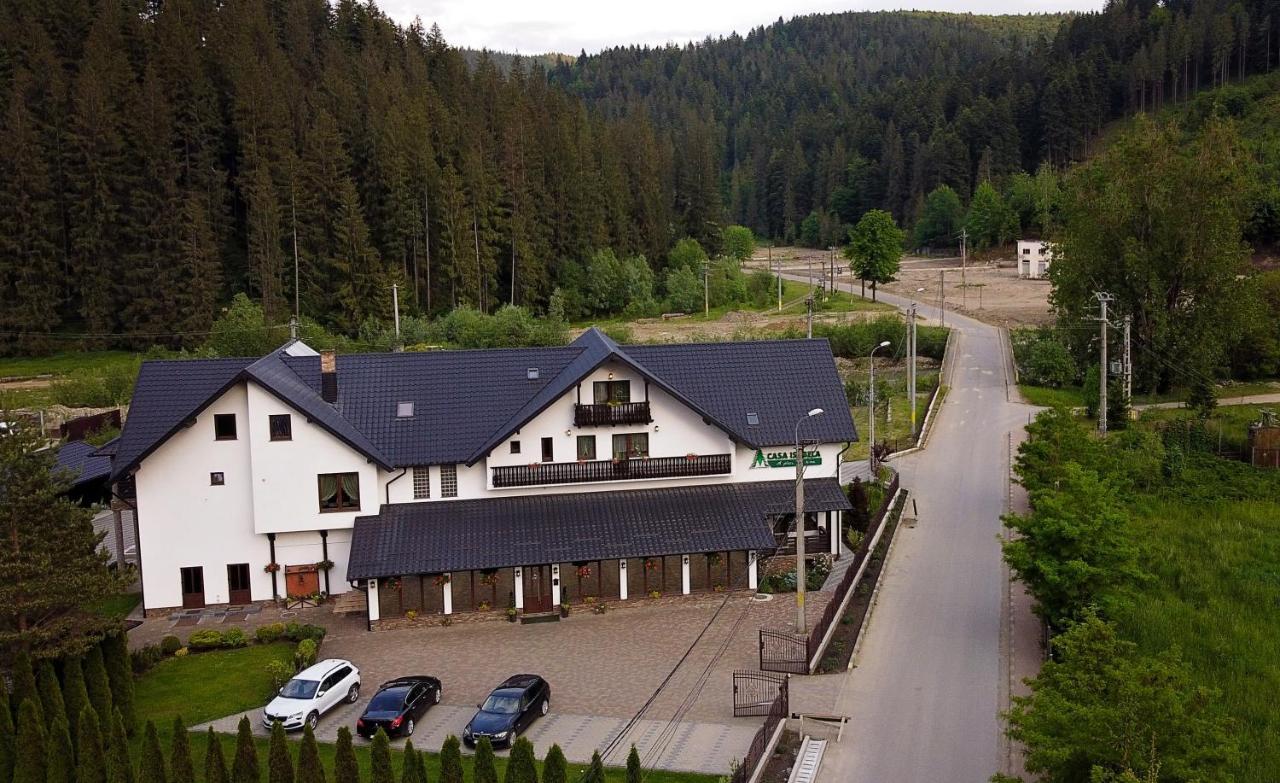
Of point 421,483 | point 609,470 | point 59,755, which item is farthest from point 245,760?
point 609,470

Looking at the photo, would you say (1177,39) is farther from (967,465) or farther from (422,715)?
(422,715)

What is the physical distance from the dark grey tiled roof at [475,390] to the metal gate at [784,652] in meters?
7.87

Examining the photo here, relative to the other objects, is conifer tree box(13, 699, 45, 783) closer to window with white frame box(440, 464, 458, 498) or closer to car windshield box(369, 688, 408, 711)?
car windshield box(369, 688, 408, 711)

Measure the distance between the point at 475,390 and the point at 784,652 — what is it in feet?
44.2

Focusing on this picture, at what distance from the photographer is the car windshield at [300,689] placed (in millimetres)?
24438

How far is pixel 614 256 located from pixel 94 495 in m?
61.2

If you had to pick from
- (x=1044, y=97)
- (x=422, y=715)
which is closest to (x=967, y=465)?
(x=422, y=715)

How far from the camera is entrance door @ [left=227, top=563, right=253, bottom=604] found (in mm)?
31984

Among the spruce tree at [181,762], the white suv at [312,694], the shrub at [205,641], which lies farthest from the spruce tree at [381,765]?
the shrub at [205,641]

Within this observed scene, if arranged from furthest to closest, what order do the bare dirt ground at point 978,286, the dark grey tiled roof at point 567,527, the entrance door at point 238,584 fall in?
the bare dirt ground at point 978,286 < the entrance door at point 238,584 < the dark grey tiled roof at point 567,527

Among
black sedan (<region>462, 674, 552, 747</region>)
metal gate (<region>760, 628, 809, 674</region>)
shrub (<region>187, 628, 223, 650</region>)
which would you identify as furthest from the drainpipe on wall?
metal gate (<region>760, 628, 809, 674</region>)

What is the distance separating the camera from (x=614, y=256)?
9438 centimetres

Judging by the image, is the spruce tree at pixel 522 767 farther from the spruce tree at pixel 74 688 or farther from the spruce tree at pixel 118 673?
the spruce tree at pixel 118 673

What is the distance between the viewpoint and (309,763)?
18.5 m
